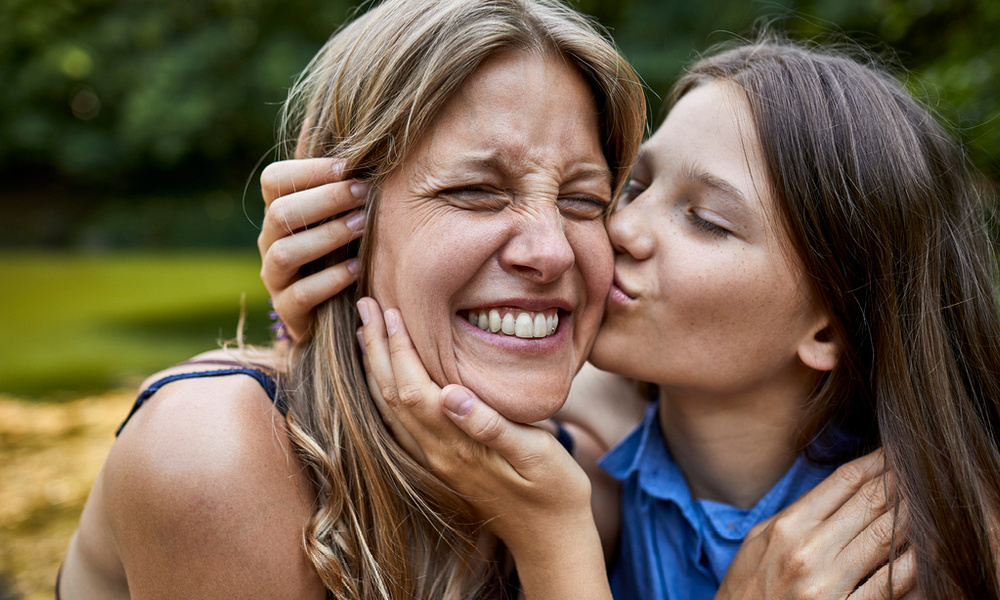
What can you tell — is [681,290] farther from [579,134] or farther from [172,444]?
[172,444]

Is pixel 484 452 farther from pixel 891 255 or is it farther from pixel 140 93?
pixel 140 93

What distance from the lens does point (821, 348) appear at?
2672 millimetres

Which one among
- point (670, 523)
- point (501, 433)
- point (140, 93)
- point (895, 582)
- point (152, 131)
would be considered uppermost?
point (501, 433)

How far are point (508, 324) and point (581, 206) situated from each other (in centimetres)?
48

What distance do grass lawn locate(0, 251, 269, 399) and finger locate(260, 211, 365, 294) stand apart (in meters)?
7.80

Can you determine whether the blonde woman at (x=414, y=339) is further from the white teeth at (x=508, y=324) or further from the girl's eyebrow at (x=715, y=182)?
the girl's eyebrow at (x=715, y=182)

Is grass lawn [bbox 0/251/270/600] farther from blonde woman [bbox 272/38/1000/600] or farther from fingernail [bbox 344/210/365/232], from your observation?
blonde woman [bbox 272/38/1000/600]


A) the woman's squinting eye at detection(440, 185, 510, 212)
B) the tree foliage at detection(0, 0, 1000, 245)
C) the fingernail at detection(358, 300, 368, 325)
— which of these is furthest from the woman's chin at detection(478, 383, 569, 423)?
the tree foliage at detection(0, 0, 1000, 245)

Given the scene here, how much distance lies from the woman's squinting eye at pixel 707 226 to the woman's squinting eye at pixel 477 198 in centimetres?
71

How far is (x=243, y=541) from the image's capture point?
2084 millimetres

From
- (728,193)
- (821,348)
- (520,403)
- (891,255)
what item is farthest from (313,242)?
(891,255)

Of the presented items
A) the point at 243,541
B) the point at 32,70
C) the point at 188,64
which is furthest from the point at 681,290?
the point at 32,70

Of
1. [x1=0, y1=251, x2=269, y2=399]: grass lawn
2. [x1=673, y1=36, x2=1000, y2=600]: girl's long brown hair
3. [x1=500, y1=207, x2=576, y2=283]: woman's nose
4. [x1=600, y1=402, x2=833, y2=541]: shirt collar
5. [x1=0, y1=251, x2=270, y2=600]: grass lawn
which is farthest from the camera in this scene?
[x1=0, y1=251, x2=269, y2=399]: grass lawn

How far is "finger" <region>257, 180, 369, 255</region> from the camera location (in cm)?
234
